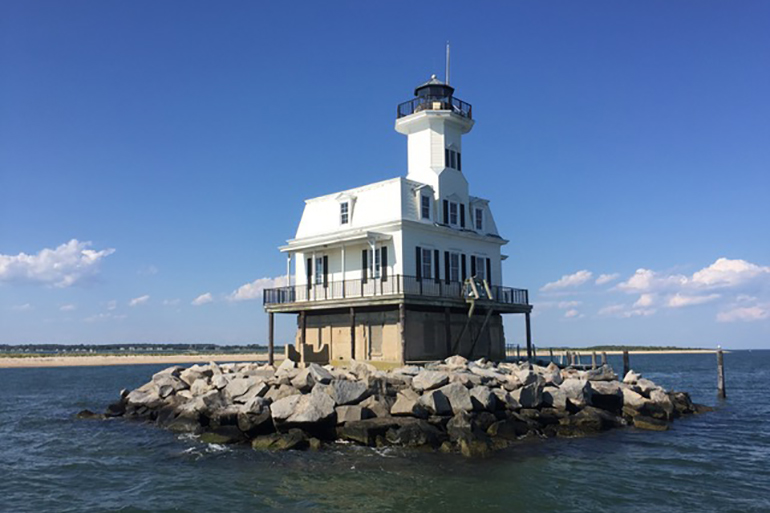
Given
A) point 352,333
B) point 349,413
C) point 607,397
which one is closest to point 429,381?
point 349,413

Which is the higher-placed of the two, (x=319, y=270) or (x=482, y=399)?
(x=319, y=270)

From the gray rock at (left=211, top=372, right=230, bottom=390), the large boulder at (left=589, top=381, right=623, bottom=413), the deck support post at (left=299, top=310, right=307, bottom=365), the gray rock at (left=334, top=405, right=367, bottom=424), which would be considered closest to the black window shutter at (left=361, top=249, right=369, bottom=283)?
the deck support post at (left=299, top=310, right=307, bottom=365)

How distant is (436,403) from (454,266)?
39.5ft

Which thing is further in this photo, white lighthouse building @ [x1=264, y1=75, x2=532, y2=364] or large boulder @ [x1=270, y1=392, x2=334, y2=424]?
white lighthouse building @ [x1=264, y1=75, x2=532, y2=364]

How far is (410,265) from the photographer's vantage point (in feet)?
95.8

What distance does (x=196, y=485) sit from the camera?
50.5 feet

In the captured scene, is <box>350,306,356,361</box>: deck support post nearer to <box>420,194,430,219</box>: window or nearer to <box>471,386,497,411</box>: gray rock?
<box>420,194,430,219</box>: window

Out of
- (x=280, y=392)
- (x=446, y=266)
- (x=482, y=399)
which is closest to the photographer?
(x=482, y=399)

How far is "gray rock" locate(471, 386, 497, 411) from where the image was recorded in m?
20.8

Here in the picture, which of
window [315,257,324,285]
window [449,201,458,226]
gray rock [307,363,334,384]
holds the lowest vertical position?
gray rock [307,363,334,384]

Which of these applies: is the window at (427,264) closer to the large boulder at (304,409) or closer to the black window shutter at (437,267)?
the black window shutter at (437,267)

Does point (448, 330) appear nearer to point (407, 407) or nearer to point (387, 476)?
point (407, 407)

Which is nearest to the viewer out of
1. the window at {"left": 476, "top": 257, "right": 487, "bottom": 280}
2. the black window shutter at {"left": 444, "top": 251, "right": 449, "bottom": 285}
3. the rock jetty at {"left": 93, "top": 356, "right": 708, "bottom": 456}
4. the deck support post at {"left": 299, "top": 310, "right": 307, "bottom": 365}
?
the rock jetty at {"left": 93, "top": 356, "right": 708, "bottom": 456}

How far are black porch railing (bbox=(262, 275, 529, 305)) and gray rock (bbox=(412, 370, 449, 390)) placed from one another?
19.9 ft
